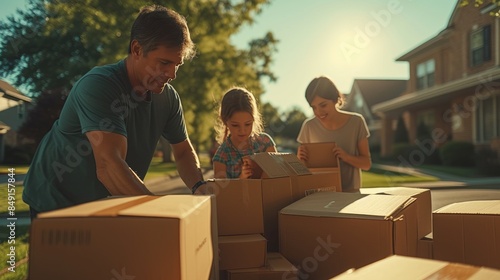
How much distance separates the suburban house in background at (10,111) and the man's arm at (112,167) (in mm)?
2955

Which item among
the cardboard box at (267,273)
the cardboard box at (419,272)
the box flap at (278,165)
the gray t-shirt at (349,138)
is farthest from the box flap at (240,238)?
the gray t-shirt at (349,138)

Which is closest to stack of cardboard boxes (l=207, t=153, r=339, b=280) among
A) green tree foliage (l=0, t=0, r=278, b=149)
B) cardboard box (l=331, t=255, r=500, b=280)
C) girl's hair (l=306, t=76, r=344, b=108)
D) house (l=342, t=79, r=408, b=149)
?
cardboard box (l=331, t=255, r=500, b=280)

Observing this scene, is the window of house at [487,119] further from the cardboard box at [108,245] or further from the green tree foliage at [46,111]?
the cardboard box at [108,245]

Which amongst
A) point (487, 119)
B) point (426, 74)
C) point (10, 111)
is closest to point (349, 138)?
point (10, 111)

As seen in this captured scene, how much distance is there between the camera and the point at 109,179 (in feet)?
6.12

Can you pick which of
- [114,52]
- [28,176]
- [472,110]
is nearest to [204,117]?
[114,52]

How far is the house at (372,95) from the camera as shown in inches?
1359

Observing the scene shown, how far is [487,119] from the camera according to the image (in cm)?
1708

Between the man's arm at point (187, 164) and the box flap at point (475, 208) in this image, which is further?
the man's arm at point (187, 164)

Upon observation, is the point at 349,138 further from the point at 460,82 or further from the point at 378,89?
the point at 378,89

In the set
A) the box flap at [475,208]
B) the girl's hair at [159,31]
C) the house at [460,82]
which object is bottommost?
the box flap at [475,208]

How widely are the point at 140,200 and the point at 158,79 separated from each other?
797 mm

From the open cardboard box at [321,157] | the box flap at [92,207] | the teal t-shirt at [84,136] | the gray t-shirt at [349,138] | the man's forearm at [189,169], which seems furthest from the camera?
the gray t-shirt at [349,138]

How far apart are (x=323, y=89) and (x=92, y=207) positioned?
2487 mm
